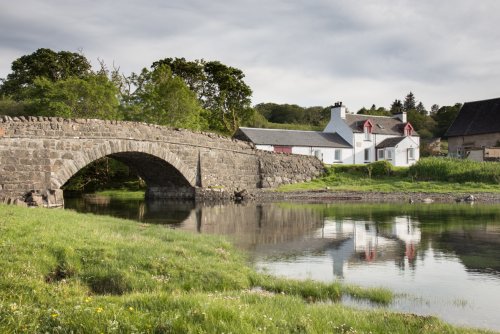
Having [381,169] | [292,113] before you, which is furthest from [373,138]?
[292,113]

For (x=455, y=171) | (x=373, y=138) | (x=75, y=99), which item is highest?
(x=75, y=99)

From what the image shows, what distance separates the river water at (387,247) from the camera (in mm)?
11188

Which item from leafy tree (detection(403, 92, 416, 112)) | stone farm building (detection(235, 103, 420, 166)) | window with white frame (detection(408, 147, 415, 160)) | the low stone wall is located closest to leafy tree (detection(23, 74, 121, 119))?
the low stone wall

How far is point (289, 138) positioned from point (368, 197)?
2002 centimetres

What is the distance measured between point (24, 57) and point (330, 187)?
46.3 m

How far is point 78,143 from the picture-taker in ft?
95.9

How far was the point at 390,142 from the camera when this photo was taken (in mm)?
63938

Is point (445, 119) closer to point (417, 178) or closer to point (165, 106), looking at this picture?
point (417, 178)

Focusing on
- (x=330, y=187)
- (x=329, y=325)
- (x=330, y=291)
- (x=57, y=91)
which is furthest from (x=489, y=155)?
(x=329, y=325)

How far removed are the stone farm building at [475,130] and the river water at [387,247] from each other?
122ft

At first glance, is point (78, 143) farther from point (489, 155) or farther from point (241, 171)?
point (489, 155)

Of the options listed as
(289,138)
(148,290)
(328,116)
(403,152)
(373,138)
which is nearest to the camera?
(148,290)

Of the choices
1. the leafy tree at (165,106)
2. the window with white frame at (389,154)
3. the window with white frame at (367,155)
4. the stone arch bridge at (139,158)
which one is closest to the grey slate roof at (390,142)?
the window with white frame at (389,154)

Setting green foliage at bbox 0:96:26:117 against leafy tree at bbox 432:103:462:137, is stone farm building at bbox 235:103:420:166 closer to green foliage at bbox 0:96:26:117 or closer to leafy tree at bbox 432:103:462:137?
green foliage at bbox 0:96:26:117
